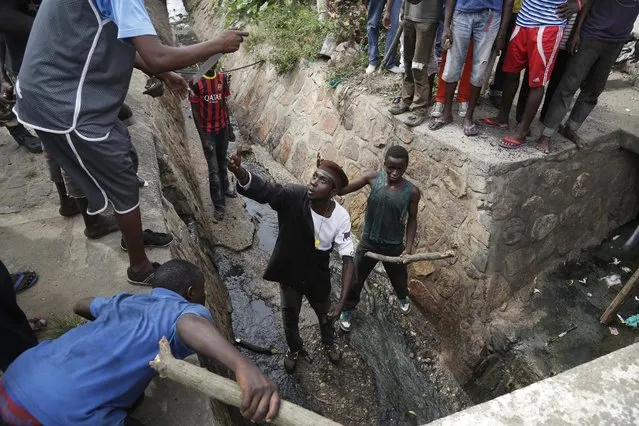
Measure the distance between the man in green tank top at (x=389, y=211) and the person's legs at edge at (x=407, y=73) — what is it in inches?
51.2

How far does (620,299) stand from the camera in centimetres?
376

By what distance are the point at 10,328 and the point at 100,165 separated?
3.13ft

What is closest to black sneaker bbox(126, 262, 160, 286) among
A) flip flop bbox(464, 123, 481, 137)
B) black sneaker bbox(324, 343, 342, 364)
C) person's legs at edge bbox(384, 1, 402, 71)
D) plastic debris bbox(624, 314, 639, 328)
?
black sneaker bbox(324, 343, 342, 364)

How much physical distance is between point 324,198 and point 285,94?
14.9 ft

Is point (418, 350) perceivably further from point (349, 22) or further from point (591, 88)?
point (349, 22)

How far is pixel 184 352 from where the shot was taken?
1.91 meters

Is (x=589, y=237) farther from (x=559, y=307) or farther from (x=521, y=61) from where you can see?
(x=521, y=61)

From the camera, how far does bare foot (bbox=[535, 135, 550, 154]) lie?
13.0 ft

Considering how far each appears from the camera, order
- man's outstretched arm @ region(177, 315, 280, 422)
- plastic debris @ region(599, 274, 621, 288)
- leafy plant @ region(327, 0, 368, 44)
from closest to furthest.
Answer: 1. man's outstretched arm @ region(177, 315, 280, 422)
2. plastic debris @ region(599, 274, 621, 288)
3. leafy plant @ region(327, 0, 368, 44)

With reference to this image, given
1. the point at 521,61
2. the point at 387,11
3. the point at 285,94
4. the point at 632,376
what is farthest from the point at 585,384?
the point at 285,94

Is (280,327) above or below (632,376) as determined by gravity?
below

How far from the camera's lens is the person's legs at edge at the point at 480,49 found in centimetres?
388

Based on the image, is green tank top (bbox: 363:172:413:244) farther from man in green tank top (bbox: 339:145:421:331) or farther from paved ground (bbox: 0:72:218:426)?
paved ground (bbox: 0:72:218:426)

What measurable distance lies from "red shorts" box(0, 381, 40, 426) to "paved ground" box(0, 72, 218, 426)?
0.58 m
